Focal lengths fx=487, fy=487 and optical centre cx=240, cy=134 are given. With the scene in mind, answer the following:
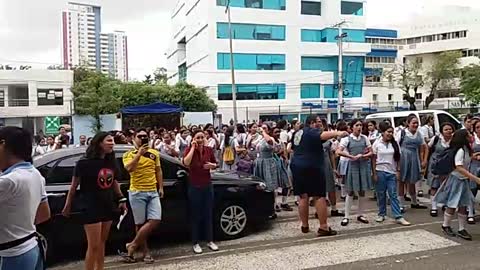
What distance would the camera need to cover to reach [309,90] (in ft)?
169

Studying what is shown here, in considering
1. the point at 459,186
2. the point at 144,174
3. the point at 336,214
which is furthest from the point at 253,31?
the point at 144,174

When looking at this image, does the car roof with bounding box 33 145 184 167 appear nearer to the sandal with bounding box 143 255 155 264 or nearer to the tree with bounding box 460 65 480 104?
the sandal with bounding box 143 255 155 264

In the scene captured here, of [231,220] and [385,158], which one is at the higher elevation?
[385,158]

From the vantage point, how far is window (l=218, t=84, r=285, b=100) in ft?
156

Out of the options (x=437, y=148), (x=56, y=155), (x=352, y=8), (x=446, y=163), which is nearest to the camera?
(x=56, y=155)

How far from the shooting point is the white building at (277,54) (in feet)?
157

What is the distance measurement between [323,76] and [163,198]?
47263mm

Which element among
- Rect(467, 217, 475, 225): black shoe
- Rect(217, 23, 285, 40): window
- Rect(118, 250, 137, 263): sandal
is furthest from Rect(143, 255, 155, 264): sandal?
Rect(217, 23, 285, 40): window

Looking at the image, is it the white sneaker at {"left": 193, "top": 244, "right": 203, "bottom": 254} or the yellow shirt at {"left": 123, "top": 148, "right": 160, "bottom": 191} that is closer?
the yellow shirt at {"left": 123, "top": 148, "right": 160, "bottom": 191}

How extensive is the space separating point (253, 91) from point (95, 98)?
1742 cm

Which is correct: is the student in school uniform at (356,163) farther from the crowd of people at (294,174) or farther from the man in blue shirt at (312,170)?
the man in blue shirt at (312,170)

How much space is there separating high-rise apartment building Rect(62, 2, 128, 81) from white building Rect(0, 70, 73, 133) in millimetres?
35200

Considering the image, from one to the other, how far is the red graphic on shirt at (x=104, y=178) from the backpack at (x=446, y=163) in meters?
4.58

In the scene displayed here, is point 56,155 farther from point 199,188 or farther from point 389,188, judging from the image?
point 389,188
